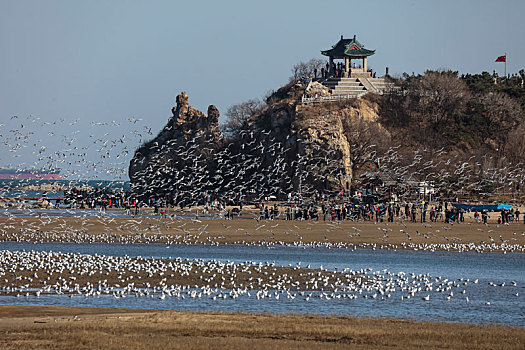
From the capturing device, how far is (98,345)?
16141 mm

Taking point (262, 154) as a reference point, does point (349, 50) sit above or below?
above

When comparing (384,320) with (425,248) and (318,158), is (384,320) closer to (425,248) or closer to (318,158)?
(425,248)

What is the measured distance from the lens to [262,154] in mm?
100875

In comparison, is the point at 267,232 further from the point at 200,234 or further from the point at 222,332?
the point at 222,332

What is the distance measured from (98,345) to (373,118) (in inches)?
3848

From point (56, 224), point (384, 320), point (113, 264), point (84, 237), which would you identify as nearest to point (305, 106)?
point (56, 224)

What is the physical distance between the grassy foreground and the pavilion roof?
102 meters

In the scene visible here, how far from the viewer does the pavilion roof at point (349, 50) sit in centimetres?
11944

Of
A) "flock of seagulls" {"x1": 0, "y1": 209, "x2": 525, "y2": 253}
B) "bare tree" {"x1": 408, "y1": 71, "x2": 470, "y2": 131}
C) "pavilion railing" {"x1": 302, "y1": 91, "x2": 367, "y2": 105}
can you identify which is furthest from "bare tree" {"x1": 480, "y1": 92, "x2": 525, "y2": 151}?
"flock of seagulls" {"x1": 0, "y1": 209, "x2": 525, "y2": 253}

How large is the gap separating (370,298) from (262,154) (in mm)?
75987

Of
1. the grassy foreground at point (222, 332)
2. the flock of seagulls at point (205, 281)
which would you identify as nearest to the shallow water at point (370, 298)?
the flock of seagulls at point (205, 281)

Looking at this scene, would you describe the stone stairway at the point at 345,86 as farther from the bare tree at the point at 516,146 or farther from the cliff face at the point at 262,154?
the bare tree at the point at 516,146

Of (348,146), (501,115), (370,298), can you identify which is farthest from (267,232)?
(501,115)

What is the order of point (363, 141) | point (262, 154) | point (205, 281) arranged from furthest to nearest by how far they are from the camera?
point (363, 141) → point (262, 154) → point (205, 281)
